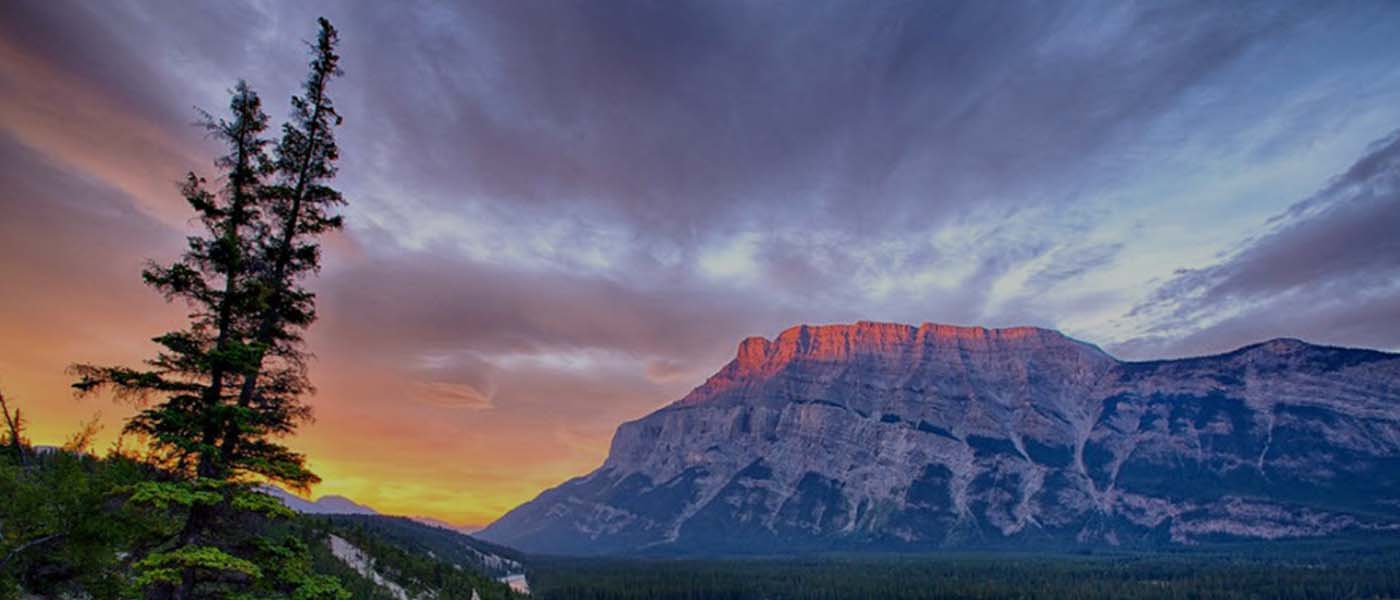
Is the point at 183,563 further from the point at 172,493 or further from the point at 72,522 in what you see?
the point at 72,522

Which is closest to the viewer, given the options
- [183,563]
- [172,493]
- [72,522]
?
[172,493]

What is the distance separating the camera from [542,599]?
193 meters

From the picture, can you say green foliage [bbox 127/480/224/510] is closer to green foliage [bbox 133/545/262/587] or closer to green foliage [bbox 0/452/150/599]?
green foliage [bbox 133/545/262/587]

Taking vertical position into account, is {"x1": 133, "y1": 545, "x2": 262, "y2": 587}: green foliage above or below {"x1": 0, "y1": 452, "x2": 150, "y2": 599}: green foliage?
below

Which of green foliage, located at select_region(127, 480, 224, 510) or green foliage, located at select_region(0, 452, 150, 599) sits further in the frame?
green foliage, located at select_region(0, 452, 150, 599)

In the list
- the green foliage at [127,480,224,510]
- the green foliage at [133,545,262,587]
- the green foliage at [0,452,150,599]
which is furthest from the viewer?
the green foliage at [0,452,150,599]

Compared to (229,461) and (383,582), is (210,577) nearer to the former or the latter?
(229,461)

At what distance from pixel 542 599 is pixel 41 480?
188m

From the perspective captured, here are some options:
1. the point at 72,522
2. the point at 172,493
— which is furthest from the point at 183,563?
the point at 72,522

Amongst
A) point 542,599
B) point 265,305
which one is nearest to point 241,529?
point 265,305

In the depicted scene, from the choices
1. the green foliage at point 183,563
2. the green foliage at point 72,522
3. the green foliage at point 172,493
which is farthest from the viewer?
the green foliage at point 72,522

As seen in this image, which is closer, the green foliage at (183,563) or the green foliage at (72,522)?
the green foliage at (183,563)

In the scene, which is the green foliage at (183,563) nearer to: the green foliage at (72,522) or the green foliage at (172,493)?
the green foliage at (172,493)

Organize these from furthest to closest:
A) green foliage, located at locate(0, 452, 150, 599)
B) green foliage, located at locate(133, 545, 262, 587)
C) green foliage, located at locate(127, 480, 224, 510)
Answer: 1. green foliage, located at locate(0, 452, 150, 599)
2. green foliage, located at locate(127, 480, 224, 510)
3. green foliage, located at locate(133, 545, 262, 587)
